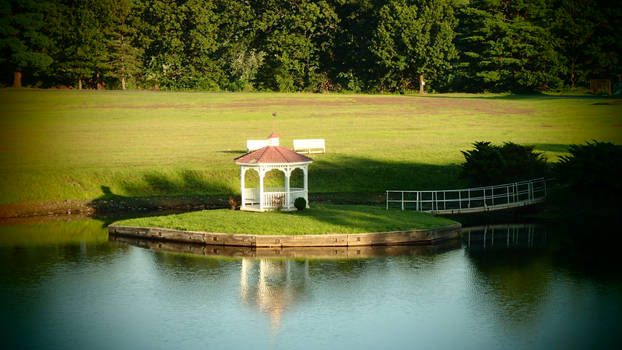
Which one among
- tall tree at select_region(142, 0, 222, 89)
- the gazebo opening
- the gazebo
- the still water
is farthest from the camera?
tall tree at select_region(142, 0, 222, 89)

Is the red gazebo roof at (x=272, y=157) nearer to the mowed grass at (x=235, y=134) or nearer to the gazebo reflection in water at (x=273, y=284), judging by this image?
the gazebo reflection in water at (x=273, y=284)

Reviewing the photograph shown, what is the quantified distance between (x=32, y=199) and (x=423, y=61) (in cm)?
7965

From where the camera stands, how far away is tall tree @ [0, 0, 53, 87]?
356ft

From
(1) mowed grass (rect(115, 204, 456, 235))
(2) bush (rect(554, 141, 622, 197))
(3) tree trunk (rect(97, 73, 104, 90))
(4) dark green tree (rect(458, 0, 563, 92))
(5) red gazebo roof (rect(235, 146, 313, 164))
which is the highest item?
(4) dark green tree (rect(458, 0, 563, 92))

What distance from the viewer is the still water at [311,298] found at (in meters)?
26.2

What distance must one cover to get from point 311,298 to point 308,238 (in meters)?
9.77

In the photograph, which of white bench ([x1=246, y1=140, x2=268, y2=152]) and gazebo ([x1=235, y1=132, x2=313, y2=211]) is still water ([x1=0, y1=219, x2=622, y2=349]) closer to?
gazebo ([x1=235, y1=132, x2=313, y2=211])

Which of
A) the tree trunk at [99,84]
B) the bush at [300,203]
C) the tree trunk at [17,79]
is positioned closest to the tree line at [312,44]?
the tree trunk at [99,84]

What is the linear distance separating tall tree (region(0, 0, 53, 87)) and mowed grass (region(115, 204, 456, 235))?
233 ft

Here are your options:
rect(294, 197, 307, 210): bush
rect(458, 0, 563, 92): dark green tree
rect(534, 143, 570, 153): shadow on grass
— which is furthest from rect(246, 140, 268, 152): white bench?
rect(458, 0, 563, 92): dark green tree

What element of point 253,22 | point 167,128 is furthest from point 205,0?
point 167,128

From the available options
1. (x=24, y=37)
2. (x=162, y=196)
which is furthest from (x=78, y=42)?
(x=162, y=196)

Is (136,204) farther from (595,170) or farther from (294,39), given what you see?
(294,39)

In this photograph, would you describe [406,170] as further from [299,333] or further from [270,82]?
[270,82]
